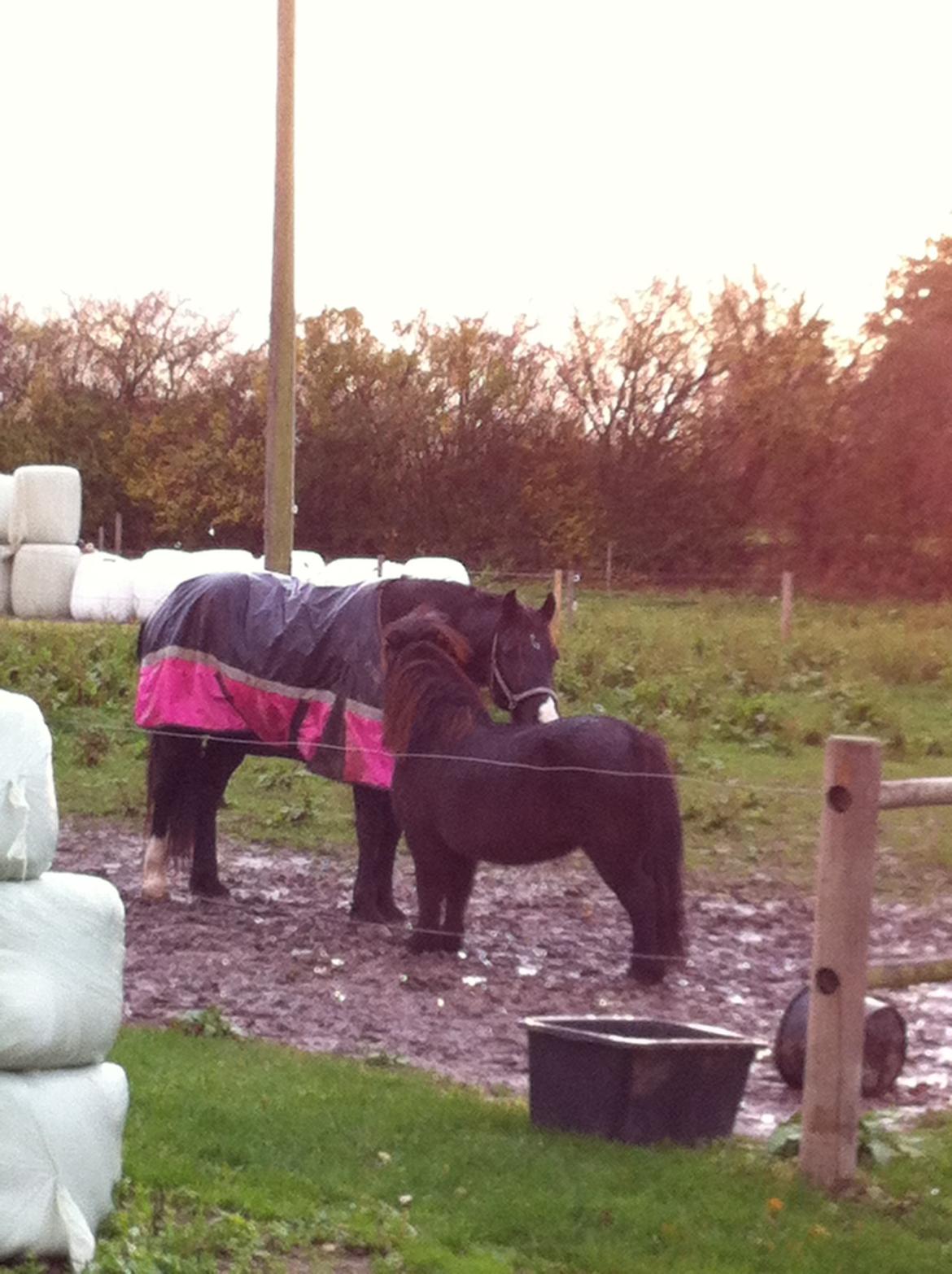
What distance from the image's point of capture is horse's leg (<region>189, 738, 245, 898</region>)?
9.93m

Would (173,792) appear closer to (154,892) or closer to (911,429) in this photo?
(154,892)

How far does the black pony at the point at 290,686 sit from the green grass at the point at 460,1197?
10.2 ft

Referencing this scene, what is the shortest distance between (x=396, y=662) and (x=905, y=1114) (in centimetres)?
334

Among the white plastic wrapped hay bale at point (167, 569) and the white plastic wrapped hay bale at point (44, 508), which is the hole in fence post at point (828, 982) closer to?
the white plastic wrapped hay bale at point (167, 569)

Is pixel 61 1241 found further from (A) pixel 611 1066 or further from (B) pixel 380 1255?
(A) pixel 611 1066

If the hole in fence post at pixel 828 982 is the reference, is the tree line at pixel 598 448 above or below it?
above

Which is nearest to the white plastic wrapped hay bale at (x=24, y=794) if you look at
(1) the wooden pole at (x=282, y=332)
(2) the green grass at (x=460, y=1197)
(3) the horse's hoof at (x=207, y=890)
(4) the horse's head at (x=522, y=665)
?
(2) the green grass at (x=460, y=1197)

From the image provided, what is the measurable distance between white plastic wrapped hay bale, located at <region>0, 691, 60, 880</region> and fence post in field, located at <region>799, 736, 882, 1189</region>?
1.94 metres

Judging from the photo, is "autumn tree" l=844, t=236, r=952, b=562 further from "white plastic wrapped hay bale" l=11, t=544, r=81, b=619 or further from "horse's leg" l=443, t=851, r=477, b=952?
"horse's leg" l=443, t=851, r=477, b=952

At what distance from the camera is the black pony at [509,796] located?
7707 millimetres

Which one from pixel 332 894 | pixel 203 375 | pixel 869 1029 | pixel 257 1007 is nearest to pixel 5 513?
pixel 203 375

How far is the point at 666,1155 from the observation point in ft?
17.0

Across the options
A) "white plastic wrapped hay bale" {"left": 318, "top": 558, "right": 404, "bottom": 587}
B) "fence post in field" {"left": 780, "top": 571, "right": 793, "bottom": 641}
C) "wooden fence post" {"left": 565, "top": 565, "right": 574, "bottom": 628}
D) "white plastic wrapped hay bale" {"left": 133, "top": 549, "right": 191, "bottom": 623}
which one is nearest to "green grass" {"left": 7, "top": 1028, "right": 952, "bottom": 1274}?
"fence post in field" {"left": 780, "top": 571, "right": 793, "bottom": 641}

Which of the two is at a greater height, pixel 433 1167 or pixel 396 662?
pixel 396 662
